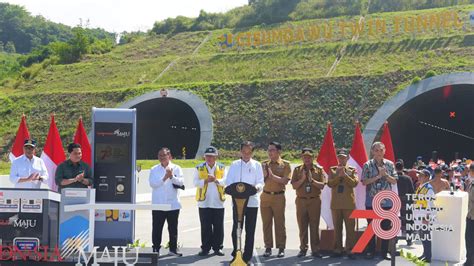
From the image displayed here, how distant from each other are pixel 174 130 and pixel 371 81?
12628 mm

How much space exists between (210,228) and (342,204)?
2258 mm

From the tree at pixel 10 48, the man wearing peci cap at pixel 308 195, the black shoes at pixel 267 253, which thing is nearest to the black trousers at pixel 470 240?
the man wearing peci cap at pixel 308 195

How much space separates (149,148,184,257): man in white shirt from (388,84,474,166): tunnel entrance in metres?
24.9

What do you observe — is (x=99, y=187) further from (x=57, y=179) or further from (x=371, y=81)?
(x=371, y=81)

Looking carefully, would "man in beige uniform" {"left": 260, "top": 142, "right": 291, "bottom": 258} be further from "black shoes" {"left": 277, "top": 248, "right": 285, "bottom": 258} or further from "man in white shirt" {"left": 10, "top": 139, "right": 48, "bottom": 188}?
"man in white shirt" {"left": 10, "top": 139, "right": 48, "bottom": 188}

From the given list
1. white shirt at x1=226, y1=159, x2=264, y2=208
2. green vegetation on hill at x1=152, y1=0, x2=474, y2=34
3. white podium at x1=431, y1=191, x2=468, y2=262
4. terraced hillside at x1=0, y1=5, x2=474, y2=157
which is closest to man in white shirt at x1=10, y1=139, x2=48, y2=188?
white shirt at x1=226, y1=159, x2=264, y2=208

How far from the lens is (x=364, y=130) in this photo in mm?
35875

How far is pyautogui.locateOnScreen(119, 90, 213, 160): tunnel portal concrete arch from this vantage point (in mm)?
40562

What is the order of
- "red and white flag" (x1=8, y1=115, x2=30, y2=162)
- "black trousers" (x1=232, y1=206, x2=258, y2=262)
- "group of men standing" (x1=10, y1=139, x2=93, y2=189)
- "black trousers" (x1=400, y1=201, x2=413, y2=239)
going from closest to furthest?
1. "black trousers" (x1=232, y1=206, x2=258, y2=262)
2. "group of men standing" (x1=10, y1=139, x2=93, y2=189)
3. "black trousers" (x1=400, y1=201, x2=413, y2=239)
4. "red and white flag" (x1=8, y1=115, x2=30, y2=162)

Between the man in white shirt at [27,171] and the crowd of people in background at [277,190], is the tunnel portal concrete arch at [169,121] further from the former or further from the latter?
the crowd of people in background at [277,190]

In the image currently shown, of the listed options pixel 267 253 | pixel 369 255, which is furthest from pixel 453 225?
pixel 267 253

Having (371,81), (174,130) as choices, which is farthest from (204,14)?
(371,81)

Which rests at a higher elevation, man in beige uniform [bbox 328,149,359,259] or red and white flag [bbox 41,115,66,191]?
red and white flag [bbox 41,115,66,191]

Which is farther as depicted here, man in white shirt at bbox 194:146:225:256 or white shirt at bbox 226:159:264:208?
man in white shirt at bbox 194:146:225:256
